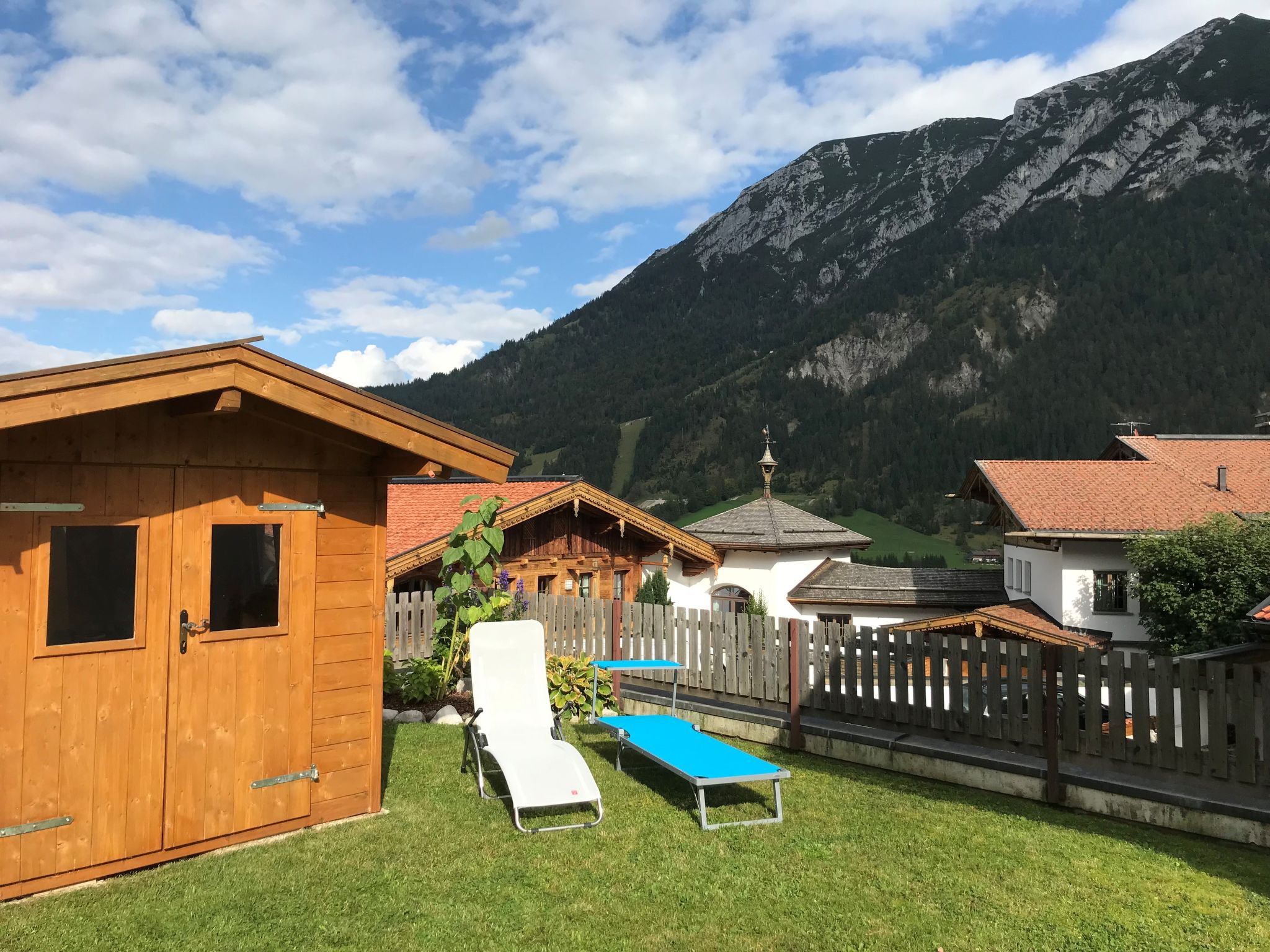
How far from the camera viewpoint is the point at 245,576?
5.04m

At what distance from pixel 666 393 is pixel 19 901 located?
117 m

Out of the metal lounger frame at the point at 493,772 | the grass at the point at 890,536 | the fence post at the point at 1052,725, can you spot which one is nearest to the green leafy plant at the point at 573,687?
the metal lounger frame at the point at 493,772

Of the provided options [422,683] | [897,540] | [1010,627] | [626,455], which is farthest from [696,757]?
[626,455]

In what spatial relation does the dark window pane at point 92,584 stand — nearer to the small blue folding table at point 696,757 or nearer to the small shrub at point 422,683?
the small blue folding table at point 696,757

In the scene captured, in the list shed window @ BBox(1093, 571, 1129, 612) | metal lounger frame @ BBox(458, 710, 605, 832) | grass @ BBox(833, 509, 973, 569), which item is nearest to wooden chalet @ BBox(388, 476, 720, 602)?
metal lounger frame @ BBox(458, 710, 605, 832)

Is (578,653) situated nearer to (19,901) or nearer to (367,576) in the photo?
(367,576)

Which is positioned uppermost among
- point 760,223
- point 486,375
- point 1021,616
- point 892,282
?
point 760,223

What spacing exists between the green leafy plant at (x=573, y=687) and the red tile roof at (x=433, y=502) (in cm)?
626

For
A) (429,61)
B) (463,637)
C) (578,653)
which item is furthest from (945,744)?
(429,61)

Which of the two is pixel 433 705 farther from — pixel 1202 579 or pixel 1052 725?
pixel 1202 579

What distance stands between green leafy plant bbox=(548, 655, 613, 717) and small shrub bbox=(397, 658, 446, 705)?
5.18ft

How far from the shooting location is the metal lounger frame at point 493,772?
17.9 ft

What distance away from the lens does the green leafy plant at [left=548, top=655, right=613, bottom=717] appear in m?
8.89

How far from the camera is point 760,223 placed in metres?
196
